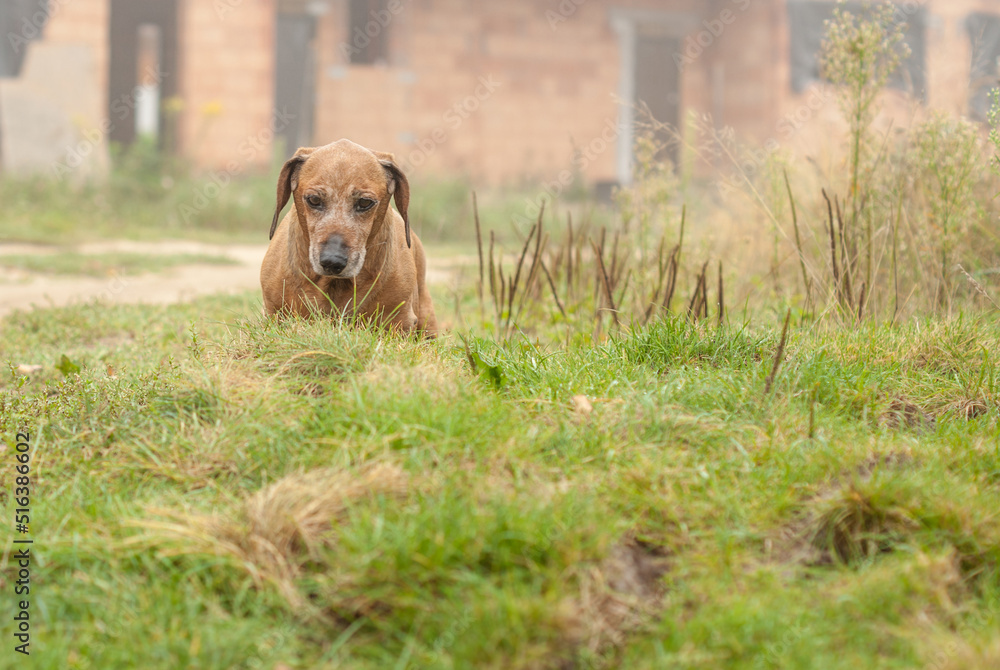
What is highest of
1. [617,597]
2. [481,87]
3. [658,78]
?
[658,78]

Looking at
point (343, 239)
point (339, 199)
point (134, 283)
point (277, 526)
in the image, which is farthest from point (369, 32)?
point (277, 526)

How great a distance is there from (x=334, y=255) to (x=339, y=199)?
0.84ft

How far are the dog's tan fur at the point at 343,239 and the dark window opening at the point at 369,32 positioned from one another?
1084cm

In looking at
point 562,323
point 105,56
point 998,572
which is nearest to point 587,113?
point 105,56

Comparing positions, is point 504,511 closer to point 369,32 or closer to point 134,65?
point 369,32

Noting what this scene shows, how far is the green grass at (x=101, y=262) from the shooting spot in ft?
23.2

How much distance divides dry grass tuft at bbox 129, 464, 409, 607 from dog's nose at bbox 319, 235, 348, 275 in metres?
1.15

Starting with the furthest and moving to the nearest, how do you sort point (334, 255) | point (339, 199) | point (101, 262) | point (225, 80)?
1. point (225, 80)
2. point (101, 262)
3. point (339, 199)
4. point (334, 255)

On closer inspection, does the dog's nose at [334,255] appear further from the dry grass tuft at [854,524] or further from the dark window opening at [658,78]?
the dark window opening at [658,78]

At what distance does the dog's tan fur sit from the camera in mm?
3277

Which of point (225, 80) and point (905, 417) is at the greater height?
point (225, 80)

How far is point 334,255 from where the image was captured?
3.16 metres

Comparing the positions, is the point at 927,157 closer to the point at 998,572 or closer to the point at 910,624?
the point at 998,572

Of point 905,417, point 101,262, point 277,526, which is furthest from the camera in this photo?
point 101,262
